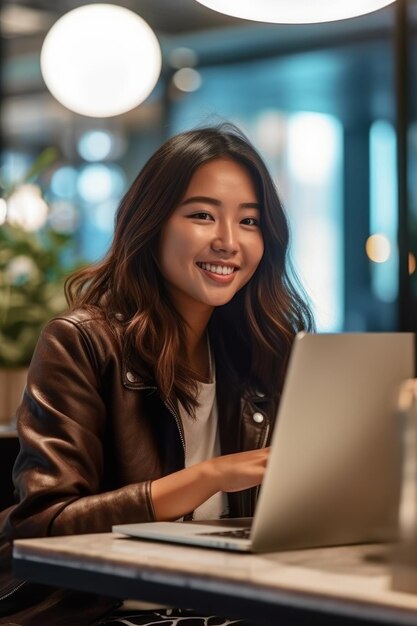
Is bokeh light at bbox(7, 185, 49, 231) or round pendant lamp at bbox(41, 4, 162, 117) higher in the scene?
round pendant lamp at bbox(41, 4, 162, 117)

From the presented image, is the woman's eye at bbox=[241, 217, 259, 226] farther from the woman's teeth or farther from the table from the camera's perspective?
the table

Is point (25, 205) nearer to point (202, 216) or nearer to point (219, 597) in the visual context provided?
point (202, 216)

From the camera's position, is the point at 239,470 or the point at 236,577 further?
the point at 239,470

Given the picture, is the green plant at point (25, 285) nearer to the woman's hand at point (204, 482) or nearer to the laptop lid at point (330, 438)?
the woman's hand at point (204, 482)

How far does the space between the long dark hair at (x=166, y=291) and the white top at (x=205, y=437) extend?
3 centimetres

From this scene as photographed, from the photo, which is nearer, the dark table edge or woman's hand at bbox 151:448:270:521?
the dark table edge

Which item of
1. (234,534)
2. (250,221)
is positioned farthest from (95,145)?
(234,534)

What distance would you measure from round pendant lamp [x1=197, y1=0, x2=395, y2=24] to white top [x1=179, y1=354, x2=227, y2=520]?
68 centimetres

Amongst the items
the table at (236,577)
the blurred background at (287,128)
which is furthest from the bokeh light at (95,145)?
the table at (236,577)

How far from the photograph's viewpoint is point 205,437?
2.10m

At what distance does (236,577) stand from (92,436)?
0.72 meters

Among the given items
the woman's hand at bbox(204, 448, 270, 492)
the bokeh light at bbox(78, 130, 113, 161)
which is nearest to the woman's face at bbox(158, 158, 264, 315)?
the woman's hand at bbox(204, 448, 270, 492)

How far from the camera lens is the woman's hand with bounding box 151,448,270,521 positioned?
165 centimetres

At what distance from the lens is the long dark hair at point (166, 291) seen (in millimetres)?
2080
